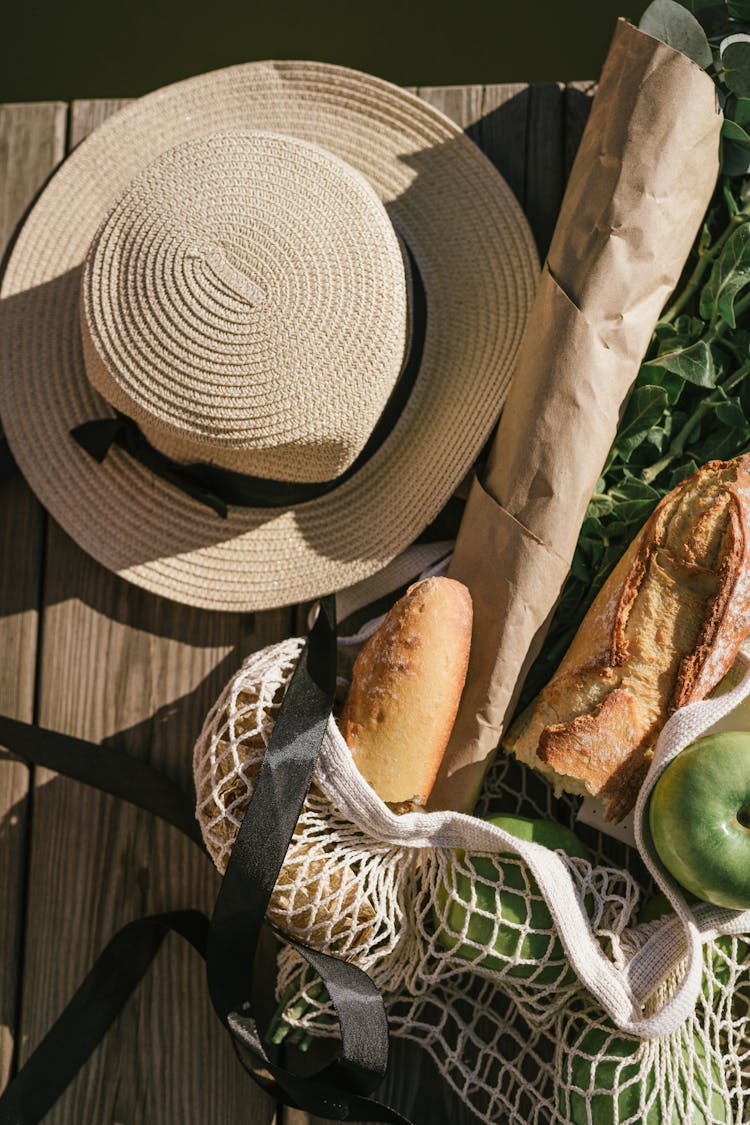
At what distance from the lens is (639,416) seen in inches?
43.2

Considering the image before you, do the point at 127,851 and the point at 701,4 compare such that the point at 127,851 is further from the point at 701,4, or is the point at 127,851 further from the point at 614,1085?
the point at 701,4

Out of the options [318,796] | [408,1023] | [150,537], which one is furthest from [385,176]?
[408,1023]

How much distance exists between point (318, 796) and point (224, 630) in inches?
11.6

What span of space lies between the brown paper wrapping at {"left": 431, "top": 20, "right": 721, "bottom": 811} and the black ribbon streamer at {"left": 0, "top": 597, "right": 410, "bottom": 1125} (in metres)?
0.18

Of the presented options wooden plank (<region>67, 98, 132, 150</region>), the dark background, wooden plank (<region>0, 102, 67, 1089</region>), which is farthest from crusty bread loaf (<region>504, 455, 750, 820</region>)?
the dark background

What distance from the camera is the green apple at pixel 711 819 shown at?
0.92 metres

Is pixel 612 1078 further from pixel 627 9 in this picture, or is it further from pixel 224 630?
pixel 627 9

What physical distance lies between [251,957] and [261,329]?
2.15 feet

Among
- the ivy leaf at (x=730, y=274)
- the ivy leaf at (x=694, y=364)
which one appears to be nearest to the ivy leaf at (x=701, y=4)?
the ivy leaf at (x=730, y=274)

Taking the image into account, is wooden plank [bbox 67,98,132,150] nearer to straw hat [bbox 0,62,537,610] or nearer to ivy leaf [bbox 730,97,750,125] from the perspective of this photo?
straw hat [bbox 0,62,537,610]

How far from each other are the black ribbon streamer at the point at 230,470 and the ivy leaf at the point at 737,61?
15.8 inches

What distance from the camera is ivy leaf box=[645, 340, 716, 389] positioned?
3.56 ft

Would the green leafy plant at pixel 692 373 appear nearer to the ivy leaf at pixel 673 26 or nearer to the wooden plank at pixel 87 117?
the ivy leaf at pixel 673 26

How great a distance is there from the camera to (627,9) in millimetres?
1976
